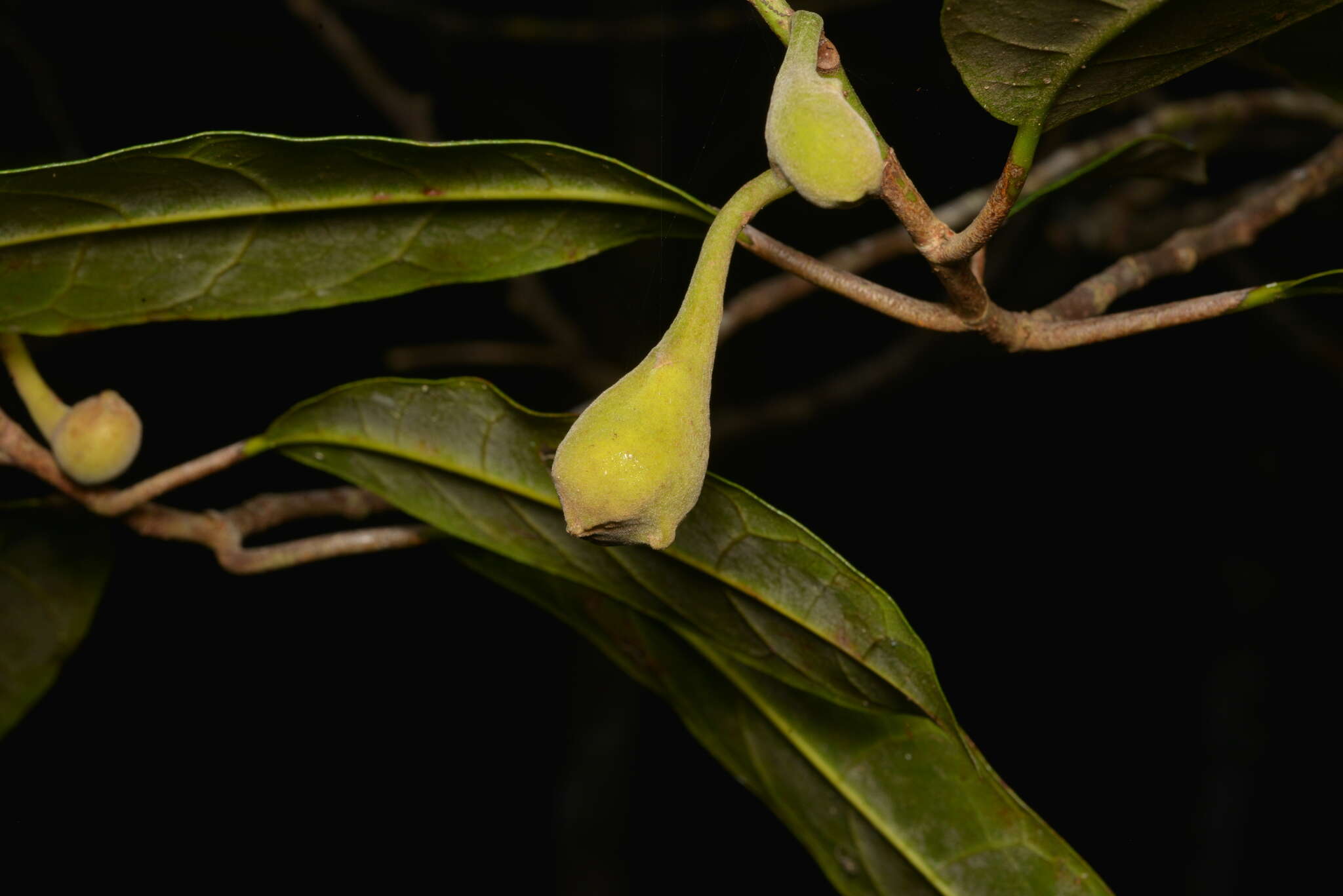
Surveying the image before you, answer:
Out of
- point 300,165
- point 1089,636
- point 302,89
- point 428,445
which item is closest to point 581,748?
point 1089,636

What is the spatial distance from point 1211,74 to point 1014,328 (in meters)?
2.19

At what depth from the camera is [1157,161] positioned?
1263 millimetres

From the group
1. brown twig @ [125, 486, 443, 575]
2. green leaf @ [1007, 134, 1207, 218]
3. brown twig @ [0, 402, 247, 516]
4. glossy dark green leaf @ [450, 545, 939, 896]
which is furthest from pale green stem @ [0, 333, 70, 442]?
green leaf @ [1007, 134, 1207, 218]

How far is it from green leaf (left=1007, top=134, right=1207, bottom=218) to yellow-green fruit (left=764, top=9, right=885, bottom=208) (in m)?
0.64

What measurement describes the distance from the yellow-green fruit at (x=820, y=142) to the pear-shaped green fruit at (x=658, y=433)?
0.05 meters

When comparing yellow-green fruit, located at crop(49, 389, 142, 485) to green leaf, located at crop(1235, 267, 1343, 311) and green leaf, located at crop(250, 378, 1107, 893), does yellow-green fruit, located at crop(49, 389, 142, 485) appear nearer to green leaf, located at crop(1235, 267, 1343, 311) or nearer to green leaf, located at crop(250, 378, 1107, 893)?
green leaf, located at crop(250, 378, 1107, 893)

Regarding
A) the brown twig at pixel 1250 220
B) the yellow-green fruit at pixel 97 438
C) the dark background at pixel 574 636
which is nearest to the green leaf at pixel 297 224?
the yellow-green fruit at pixel 97 438

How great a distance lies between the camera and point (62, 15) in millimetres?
2150

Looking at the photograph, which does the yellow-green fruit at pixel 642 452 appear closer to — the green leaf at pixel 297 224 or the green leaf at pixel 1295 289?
the green leaf at pixel 297 224

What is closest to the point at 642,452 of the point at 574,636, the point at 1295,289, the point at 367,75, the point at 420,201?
the point at 420,201

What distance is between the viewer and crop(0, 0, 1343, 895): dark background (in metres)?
2.24

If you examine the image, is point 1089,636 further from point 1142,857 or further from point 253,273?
point 253,273

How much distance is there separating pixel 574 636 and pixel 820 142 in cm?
263

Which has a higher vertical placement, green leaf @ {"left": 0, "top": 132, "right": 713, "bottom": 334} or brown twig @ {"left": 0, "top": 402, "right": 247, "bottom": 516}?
green leaf @ {"left": 0, "top": 132, "right": 713, "bottom": 334}
